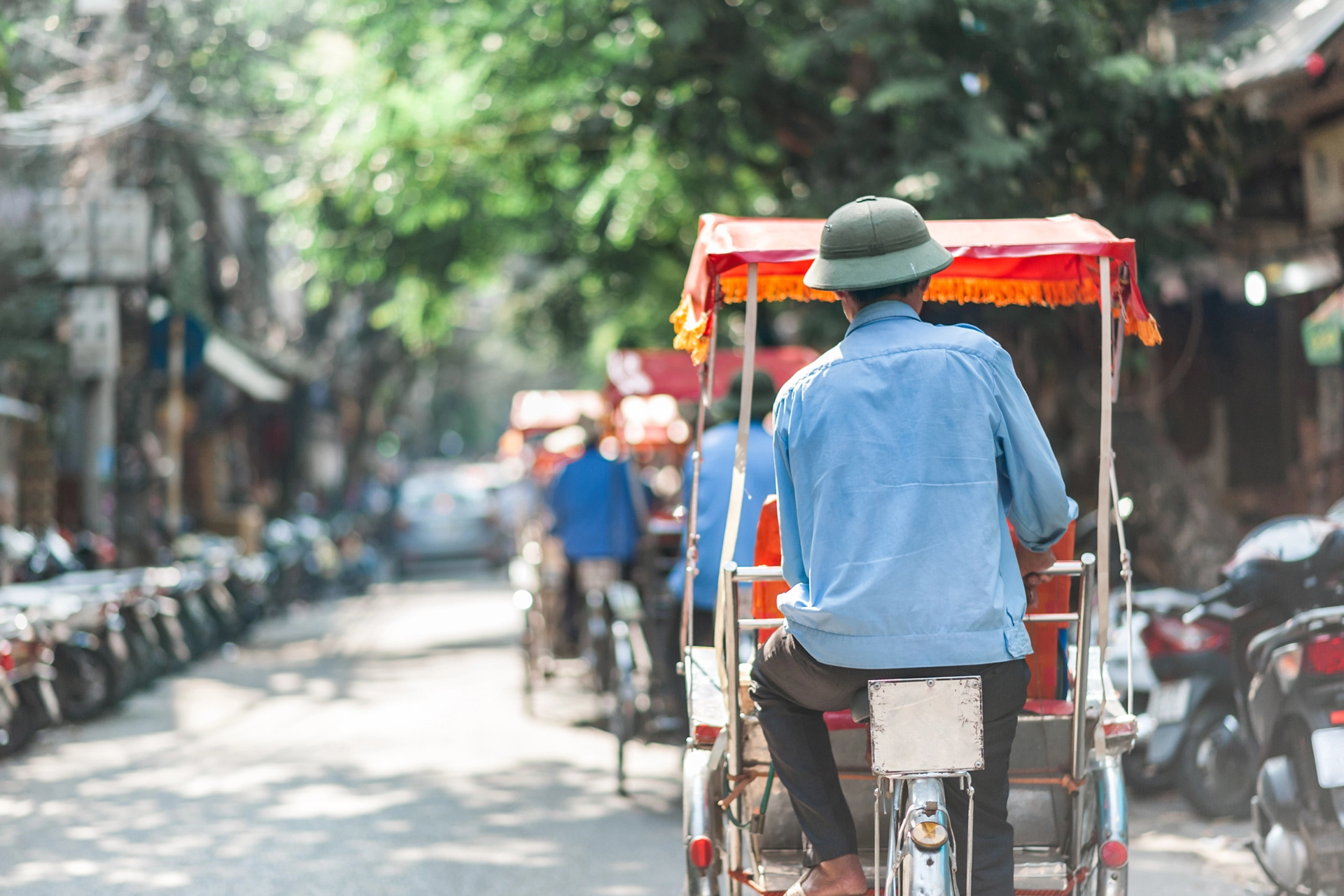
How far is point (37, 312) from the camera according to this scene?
43.8 ft

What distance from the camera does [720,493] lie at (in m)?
6.28

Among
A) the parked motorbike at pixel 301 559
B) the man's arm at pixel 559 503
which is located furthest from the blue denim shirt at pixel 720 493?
the parked motorbike at pixel 301 559

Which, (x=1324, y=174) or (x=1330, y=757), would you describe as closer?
(x=1330, y=757)

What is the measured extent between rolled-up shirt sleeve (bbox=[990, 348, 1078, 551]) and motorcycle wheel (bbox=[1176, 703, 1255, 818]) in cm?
353

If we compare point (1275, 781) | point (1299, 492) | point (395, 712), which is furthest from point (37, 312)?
point (1275, 781)

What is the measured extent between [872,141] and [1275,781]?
5.02 meters

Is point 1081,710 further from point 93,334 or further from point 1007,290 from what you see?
point 93,334

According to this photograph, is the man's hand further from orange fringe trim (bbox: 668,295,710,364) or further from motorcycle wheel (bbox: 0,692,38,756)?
motorcycle wheel (bbox: 0,692,38,756)

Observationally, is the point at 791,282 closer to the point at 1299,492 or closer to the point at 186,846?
the point at 186,846

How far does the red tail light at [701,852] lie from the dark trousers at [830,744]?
0.31 meters

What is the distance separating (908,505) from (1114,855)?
44.6 inches

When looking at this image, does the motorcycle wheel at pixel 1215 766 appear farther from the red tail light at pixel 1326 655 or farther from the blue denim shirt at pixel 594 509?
the blue denim shirt at pixel 594 509

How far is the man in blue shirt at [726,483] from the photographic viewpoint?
6.19 meters

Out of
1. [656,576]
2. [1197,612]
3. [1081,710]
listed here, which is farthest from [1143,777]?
[1081,710]
